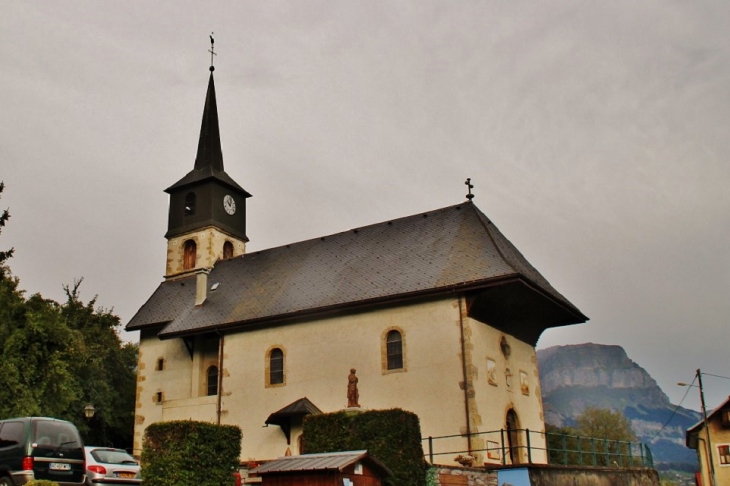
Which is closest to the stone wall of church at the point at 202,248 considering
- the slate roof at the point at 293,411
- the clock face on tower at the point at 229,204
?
the clock face on tower at the point at 229,204

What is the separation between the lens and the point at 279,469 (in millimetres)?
14641

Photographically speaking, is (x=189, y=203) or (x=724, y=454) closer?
(x=189, y=203)

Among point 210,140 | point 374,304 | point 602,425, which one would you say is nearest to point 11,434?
point 374,304

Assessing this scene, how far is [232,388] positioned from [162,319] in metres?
6.47

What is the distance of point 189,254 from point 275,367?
37.7 feet

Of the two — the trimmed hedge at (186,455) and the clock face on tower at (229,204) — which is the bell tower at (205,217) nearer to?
the clock face on tower at (229,204)

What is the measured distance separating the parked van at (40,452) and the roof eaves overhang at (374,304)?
1209 centimetres

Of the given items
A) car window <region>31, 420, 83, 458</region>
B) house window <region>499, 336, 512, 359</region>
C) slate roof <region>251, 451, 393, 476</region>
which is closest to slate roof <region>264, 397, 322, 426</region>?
house window <region>499, 336, 512, 359</region>

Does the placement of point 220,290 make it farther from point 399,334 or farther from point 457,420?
point 457,420

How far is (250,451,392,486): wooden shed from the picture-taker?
14.0m

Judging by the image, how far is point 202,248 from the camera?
3572 centimetres

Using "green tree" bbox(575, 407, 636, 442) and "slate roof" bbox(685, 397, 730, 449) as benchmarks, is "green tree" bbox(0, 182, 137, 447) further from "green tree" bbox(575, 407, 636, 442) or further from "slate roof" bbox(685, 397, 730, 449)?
"green tree" bbox(575, 407, 636, 442)

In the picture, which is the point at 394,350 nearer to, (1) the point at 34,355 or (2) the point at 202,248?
(1) the point at 34,355

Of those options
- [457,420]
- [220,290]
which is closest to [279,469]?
[457,420]
